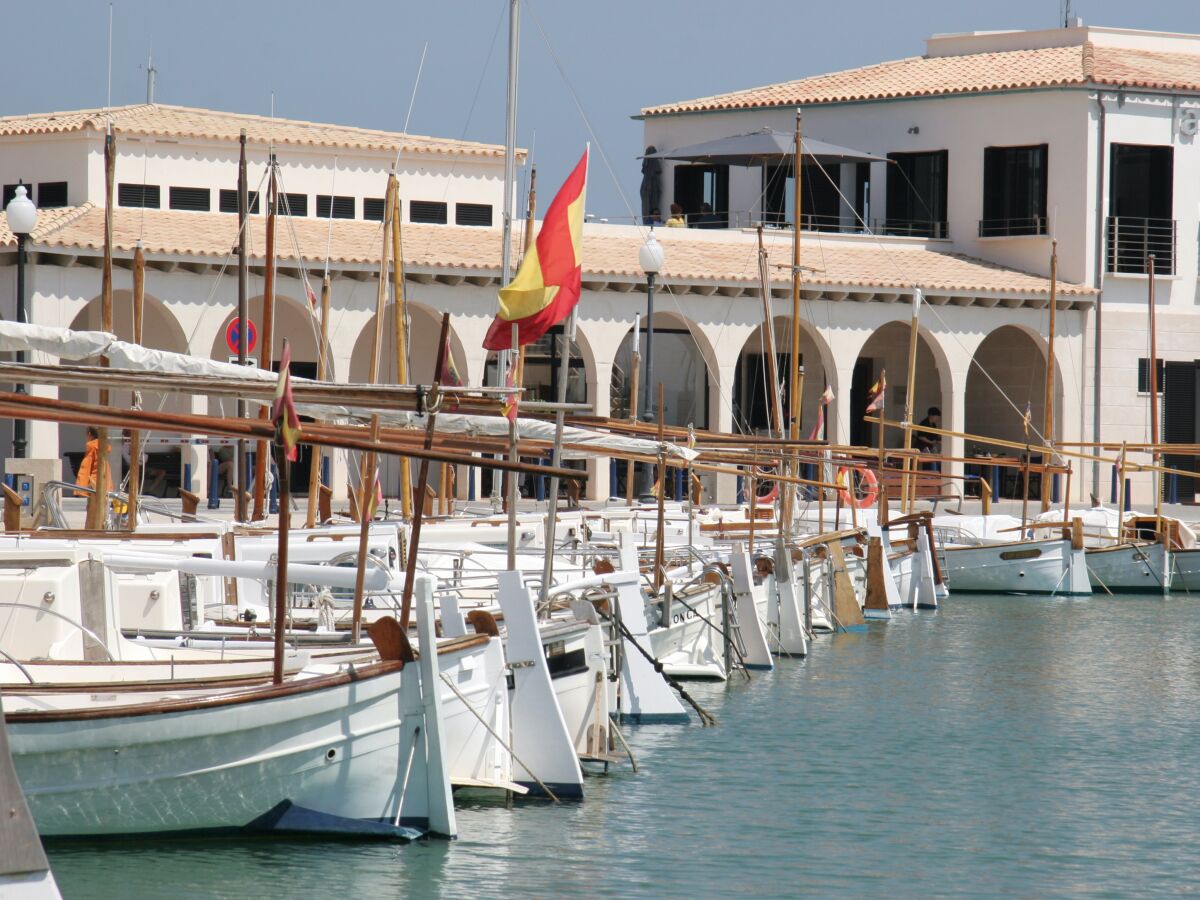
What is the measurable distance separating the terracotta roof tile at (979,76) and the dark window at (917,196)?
1.51 metres

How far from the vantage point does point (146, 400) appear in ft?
101

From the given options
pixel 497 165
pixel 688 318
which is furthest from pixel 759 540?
pixel 497 165

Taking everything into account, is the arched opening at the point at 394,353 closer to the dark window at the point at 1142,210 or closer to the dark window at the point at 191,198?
the dark window at the point at 191,198

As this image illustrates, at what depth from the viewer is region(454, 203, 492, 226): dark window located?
35.8m

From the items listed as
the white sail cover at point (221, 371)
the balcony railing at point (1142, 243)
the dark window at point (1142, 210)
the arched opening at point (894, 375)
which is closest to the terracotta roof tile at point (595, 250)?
the balcony railing at point (1142, 243)

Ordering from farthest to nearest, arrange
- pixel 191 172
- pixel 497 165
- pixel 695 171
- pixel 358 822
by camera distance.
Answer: pixel 695 171, pixel 497 165, pixel 191 172, pixel 358 822

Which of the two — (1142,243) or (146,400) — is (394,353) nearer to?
(146,400)

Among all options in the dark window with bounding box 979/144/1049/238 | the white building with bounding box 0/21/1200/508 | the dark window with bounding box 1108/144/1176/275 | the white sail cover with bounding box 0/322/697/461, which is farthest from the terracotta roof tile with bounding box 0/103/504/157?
the white sail cover with bounding box 0/322/697/461

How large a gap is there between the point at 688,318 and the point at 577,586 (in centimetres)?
2095

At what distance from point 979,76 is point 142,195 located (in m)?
18.3

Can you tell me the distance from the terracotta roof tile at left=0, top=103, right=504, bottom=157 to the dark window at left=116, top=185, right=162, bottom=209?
975mm

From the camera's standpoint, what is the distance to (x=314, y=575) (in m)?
13.7

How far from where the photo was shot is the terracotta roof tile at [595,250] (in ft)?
102

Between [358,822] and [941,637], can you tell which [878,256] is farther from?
[358,822]
